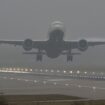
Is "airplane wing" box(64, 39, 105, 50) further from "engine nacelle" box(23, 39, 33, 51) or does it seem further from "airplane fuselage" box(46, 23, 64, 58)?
"engine nacelle" box(23, 39, 33, 51)

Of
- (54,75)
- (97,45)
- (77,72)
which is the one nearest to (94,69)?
(77,72)

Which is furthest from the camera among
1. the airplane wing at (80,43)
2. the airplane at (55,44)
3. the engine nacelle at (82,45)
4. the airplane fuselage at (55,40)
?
the airplane wing at (80,43)

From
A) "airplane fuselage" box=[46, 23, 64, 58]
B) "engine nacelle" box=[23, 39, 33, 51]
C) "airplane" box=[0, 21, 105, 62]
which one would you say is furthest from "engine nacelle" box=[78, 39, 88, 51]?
"engine nacelle" box=[23, 39, 33, 51]

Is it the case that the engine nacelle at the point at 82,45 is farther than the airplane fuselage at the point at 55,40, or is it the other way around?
the engine nacelle at the point at 82,45

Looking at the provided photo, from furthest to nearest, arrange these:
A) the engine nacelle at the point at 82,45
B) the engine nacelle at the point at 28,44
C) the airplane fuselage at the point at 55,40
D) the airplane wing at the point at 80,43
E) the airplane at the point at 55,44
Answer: the airplane wing at the point at 80,43 → the engine nacelle at the point at 82,45 → the engine nacelle at the point at 28,44 → the airplane at the point at 55,44 → the airplane fuselage at the point at 55,40

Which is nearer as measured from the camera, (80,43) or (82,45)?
(82,45)

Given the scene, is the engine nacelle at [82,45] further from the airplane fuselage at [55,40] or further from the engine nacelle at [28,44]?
the engine nacelle at [28,44]

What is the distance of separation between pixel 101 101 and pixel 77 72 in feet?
59.8

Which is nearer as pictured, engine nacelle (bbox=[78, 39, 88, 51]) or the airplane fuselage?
the airplane fuselage

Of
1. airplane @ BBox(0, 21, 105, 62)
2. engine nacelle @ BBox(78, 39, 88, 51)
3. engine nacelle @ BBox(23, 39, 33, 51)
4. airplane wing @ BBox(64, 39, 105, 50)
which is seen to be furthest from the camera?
airplane wing @ BBox(64, 39, 105, 50)

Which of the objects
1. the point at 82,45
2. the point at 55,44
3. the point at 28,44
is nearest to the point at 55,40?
the point at 55,44

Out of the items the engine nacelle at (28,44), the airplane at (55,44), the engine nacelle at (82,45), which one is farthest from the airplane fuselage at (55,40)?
the engine nacelle at (82,45)

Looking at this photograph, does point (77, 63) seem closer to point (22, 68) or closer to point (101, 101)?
point (22, 68)

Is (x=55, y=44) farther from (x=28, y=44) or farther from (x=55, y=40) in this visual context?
(x=28, y=44)
